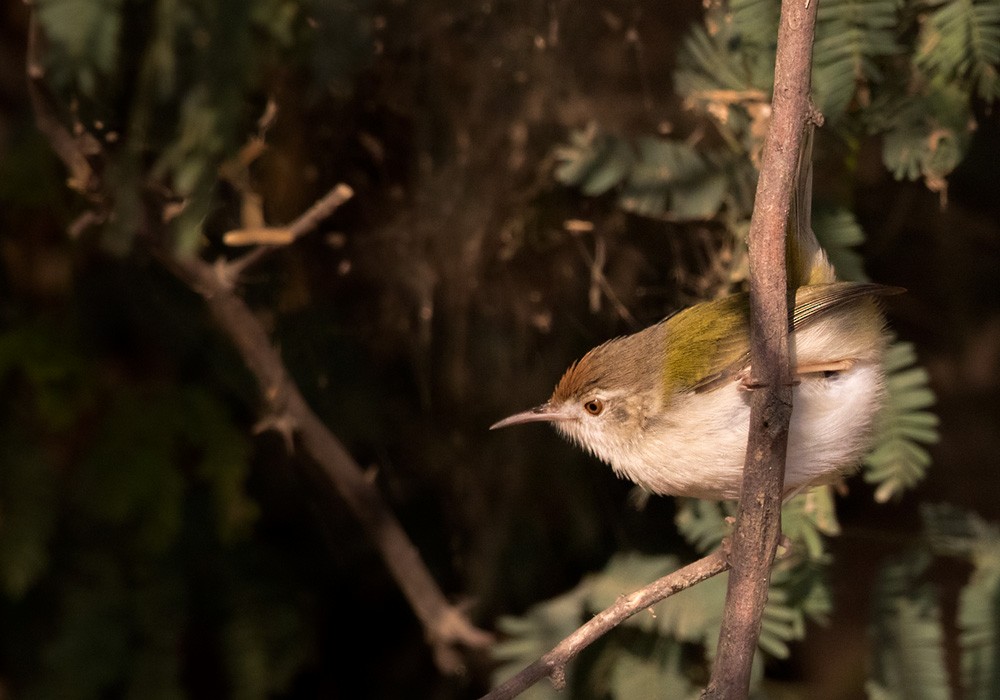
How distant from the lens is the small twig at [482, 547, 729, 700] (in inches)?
70.1

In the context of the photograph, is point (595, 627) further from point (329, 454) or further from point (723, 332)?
point (329, 454)

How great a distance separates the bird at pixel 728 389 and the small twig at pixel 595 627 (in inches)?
12.3

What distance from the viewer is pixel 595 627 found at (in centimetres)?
186

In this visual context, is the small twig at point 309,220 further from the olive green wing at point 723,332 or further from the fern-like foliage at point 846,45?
the fern-like foliage at point 846,45

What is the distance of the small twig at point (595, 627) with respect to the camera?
178cm

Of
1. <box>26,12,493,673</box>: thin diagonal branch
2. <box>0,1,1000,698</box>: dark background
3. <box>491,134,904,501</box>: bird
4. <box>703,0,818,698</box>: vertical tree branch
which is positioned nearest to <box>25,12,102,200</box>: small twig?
<box>26,12,493,673</box>: thin diagonal branch

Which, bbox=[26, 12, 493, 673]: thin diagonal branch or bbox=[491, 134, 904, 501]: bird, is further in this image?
bbox=[26, 12, 493, 673]: thin diagonal branch

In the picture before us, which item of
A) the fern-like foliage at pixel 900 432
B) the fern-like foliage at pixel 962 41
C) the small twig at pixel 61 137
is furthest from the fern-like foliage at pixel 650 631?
the small twig at pixel 61 137

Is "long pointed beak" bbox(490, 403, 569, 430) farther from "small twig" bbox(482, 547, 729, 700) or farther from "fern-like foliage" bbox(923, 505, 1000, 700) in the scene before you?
"fern-like foliage" bbox(923, 505, 1000, 700)

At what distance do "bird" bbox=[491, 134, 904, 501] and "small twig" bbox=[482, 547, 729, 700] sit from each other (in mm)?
312

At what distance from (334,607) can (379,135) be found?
6.03ft

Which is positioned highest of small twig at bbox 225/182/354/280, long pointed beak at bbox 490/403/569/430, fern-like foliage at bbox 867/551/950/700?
small twig at bbox 225/182/354/280

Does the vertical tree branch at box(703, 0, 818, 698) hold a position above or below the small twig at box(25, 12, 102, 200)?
below

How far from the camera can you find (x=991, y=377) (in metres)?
4.05
